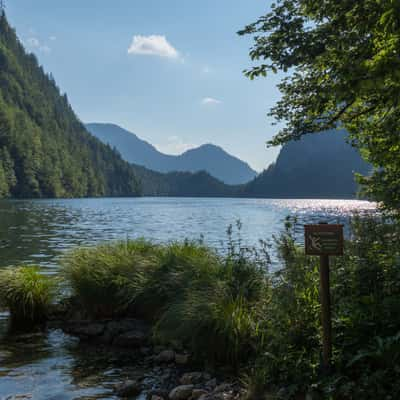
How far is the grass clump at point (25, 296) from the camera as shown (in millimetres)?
8867

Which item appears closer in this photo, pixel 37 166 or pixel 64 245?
pixel 64 245

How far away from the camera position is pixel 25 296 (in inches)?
352

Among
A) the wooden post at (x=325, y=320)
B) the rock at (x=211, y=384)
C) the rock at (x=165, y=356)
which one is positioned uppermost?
the wooden post at (x=325, y=320)

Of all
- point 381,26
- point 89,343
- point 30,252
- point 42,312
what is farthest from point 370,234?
point 30,252

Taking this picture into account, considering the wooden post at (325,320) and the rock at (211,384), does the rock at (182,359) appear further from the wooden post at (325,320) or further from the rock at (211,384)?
the wooden post at (325,320)

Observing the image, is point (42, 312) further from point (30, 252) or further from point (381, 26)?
point (30, 252)

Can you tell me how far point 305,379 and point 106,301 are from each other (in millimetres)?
5383

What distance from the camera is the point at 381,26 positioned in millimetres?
4191

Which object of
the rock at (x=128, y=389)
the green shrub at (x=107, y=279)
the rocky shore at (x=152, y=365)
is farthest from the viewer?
the green shrub at (x=107, y=279)

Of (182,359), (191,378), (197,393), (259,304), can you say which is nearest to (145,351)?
(182,359)

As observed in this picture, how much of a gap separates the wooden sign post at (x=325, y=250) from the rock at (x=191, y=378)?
209 cm

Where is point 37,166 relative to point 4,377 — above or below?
above

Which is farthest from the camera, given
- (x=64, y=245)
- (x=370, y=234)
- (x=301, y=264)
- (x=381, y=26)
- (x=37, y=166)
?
(x=37, y=166)

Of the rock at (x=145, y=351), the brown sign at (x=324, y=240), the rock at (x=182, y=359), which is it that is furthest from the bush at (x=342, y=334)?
the rock at (x=145, y=351)
